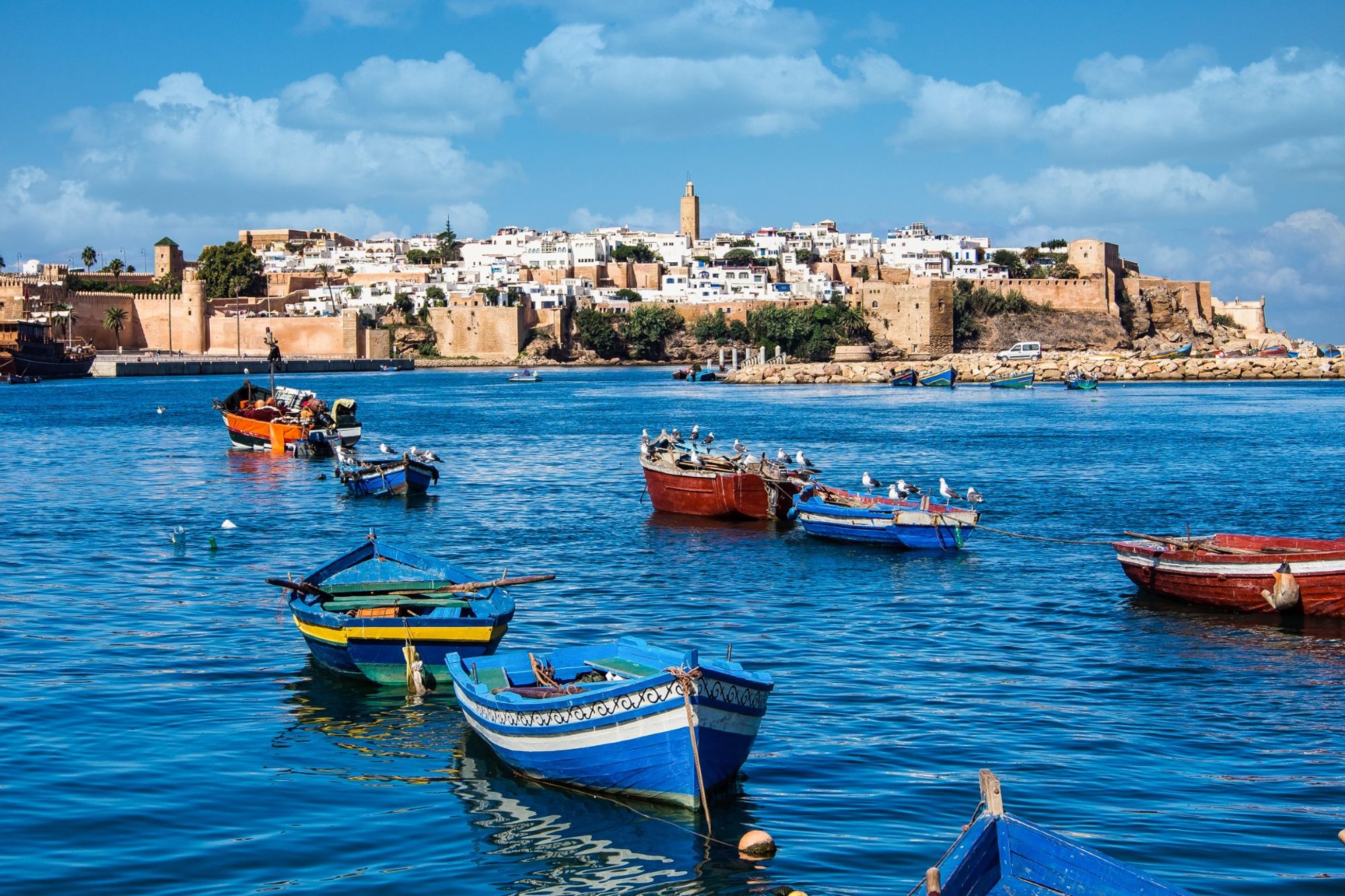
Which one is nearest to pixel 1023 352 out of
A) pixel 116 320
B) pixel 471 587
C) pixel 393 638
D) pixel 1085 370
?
pixel 1085 370

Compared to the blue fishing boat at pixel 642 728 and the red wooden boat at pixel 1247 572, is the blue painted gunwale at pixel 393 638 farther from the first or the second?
the red wooden boat at pixel 1247 572

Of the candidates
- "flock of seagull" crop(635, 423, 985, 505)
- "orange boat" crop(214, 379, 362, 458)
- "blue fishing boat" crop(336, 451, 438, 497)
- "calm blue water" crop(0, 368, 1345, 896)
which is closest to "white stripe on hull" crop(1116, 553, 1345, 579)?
"calm blue water" crop(0, 368, 1345, 896)

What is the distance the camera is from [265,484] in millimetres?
29547

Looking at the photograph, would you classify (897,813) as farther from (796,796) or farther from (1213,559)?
(1213,559)

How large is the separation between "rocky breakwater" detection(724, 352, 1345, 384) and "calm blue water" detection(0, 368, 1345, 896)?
51.9 meters

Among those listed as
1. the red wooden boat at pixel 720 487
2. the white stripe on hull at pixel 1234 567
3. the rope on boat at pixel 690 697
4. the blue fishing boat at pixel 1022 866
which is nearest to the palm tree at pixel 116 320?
the red wooden boat at pixel 720 487

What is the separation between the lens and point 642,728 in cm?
873

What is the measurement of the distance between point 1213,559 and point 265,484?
2018 cm

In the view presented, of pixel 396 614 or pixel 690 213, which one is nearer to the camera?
pixel 396 614

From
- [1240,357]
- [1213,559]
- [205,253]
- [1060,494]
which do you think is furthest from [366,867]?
[205,253]

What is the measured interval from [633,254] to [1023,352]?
46786mm

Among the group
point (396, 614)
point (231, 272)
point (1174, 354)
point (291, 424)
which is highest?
point (231, 272)

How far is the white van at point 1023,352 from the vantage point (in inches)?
3317

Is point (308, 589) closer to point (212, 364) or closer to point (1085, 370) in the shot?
point (1085, 370)
